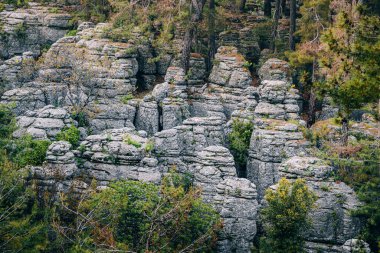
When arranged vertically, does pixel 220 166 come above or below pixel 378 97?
below

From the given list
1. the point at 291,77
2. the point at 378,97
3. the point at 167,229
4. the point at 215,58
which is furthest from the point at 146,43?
the point at 378,97

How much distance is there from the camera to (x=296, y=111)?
99.2 ft

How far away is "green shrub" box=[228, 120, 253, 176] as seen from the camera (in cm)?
2930

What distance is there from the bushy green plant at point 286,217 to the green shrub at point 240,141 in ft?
20.5

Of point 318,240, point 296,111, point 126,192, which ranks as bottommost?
point 318,240

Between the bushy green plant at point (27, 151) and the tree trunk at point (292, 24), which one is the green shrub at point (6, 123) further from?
the tree trunk at point (292, 24)

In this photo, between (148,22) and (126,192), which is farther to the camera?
(148,22)

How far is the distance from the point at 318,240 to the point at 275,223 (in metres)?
2.64

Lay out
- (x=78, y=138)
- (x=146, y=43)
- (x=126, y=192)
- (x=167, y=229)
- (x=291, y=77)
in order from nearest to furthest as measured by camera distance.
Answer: (x=167, y=229)
(x=126, y=192)
(x=78, y=138)
(x=291, y=77)
(x=146, y=43)

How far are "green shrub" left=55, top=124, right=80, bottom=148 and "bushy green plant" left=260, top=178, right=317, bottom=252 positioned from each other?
10.3m

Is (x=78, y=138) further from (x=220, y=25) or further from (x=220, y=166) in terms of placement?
(x=220, y=25)

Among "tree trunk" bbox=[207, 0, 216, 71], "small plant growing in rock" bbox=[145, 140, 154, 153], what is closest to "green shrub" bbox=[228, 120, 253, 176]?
"small plant growing in rock" bbox=[145, 140, 154, 153]

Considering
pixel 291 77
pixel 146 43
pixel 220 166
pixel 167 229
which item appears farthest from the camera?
pixel 146 43

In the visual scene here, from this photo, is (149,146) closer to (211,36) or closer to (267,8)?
(211,36)
